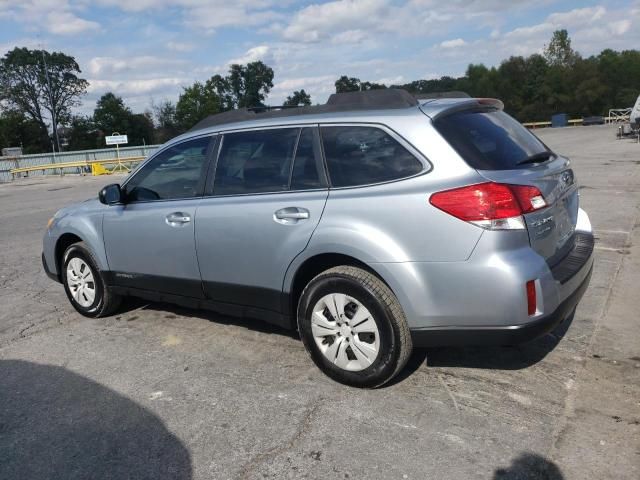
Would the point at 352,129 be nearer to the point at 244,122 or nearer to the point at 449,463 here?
the point at 244,122

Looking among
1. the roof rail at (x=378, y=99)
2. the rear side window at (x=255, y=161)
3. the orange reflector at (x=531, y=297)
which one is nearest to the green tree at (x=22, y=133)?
the rear side window at (x=255, y=161)

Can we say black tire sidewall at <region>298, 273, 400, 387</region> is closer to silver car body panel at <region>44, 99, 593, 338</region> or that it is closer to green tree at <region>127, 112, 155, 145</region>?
silver car body panel at <region>44, 99, 593, 338</region>

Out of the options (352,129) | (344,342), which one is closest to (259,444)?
(344,342)

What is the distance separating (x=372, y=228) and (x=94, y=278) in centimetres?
304

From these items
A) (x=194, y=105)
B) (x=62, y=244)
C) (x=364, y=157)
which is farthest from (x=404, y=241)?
(x=194, y=105)

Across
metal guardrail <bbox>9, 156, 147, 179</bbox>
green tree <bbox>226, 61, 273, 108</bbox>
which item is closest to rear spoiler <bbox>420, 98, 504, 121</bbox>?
metal guardrail <bbox>9, 156, 147, 179</bbox>

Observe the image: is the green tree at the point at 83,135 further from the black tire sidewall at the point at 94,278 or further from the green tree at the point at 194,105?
the black tire sidewall at the point at 94,278

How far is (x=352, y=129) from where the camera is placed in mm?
3637

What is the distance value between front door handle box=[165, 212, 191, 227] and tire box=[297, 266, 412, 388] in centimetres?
Answer: 122

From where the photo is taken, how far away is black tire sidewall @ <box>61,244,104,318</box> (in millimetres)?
5184

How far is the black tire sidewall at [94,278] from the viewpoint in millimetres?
5184

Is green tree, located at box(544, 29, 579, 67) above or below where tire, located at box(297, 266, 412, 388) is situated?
above

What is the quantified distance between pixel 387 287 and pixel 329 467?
1079 mm

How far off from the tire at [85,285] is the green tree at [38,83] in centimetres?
8217
